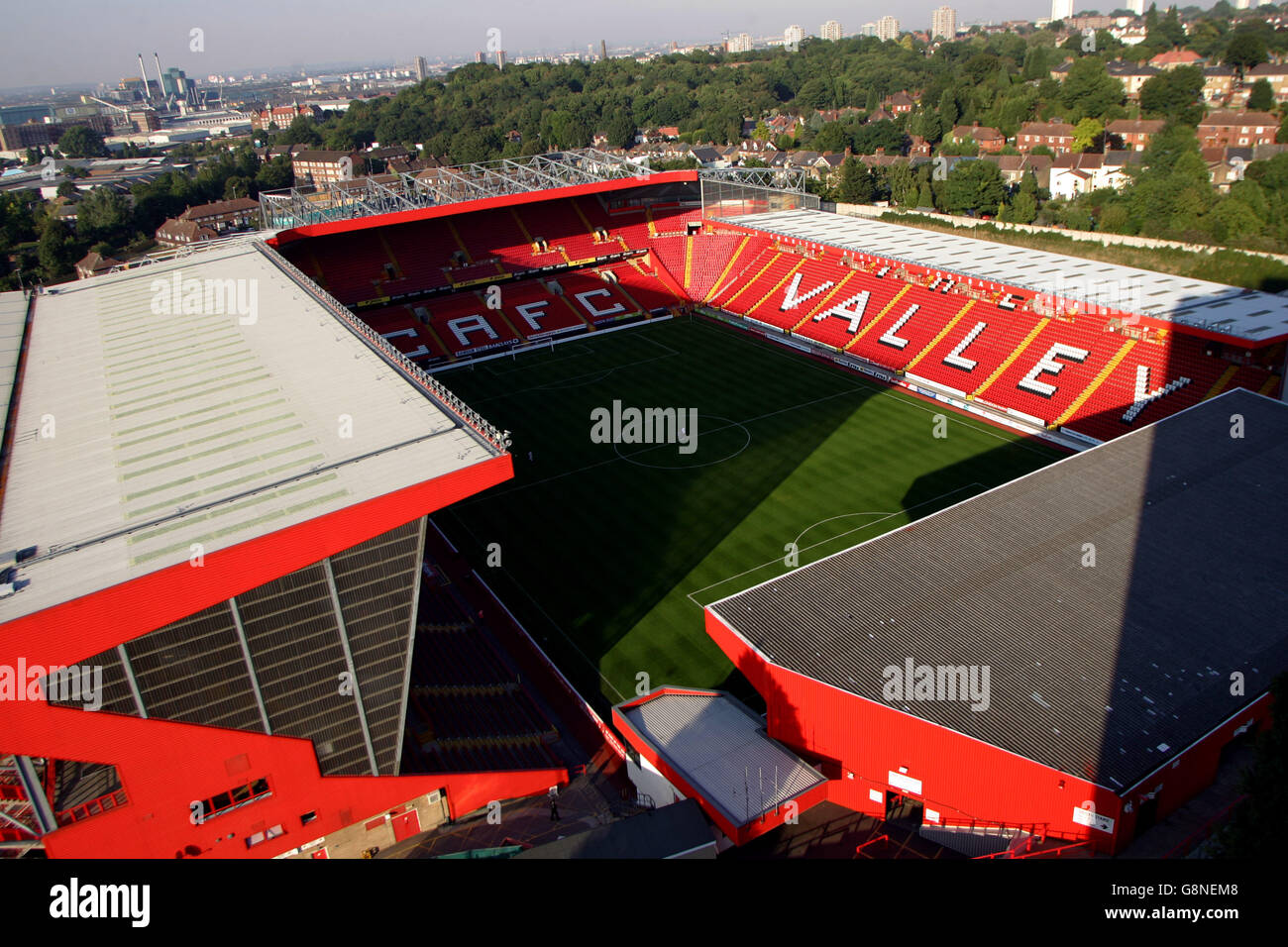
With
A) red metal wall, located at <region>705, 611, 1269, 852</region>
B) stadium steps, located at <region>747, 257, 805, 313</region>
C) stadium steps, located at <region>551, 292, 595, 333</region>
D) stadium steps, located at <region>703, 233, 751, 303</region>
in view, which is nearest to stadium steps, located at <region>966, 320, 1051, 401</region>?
stadium steps, located at <region>747, 257, 805, 313</region>

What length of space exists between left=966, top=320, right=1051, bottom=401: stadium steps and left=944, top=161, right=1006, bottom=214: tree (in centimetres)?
4072

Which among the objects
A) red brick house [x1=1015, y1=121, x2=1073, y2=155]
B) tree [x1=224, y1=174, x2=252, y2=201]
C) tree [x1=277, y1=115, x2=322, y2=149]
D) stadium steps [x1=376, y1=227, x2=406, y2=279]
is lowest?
stadium steps [x1=376, y1=227, x2=406, y2=279]

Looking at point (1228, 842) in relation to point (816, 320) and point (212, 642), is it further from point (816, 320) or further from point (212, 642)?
point (816, 320)

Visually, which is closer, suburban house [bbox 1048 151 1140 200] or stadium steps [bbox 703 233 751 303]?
stadium steps [bbox 703 233 751 303]

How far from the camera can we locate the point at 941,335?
48.1 meters

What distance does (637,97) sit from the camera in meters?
168

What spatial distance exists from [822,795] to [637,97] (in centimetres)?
16881

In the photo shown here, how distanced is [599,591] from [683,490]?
8.26 m

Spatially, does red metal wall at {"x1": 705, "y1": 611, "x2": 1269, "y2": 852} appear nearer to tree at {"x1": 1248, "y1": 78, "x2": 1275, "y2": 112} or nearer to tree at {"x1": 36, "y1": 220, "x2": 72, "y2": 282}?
tree at {"x1": 36, "y1": 220, "x2": 72, "y2": 282}

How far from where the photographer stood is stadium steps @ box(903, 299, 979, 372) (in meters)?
47.6

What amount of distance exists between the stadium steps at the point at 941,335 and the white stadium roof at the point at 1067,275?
68.9 inches

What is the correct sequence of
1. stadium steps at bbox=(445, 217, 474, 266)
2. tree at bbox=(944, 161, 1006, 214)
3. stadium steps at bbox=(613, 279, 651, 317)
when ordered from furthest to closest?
tree at bbox=(944, 161, 1006, 214) → stadium steps at bbox=(445, 217, 474, 266) → stadium steps at bbox=(613, 279, 651, 317)

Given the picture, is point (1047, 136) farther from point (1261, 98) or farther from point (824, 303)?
point (824, 303)

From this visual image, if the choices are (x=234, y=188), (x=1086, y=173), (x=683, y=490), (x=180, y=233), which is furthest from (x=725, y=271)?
(x=234, y=188)
